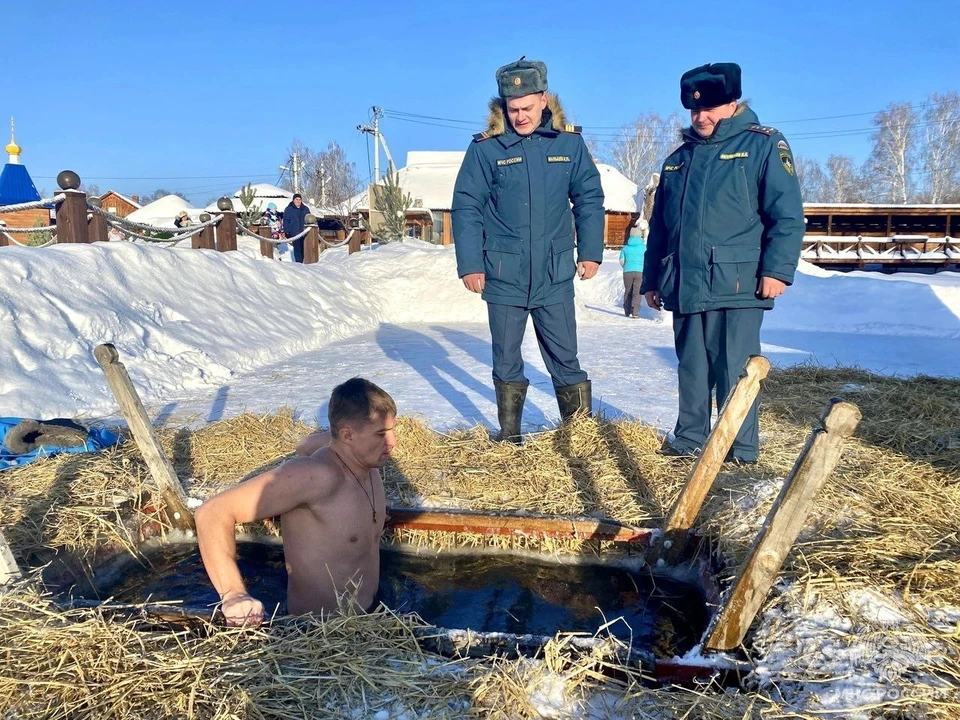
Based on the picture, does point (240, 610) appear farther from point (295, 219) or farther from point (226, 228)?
point (295, 219)

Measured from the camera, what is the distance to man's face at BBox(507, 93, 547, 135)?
3627 mm

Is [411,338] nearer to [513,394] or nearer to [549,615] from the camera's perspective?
[513,394]

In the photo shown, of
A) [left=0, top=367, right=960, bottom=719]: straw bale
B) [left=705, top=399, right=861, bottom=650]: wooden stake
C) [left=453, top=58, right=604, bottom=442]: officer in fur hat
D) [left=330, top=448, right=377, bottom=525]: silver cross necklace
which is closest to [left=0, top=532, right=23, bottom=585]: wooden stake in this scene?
[left=0, top=367, right=960, bottom=719]: straw bale

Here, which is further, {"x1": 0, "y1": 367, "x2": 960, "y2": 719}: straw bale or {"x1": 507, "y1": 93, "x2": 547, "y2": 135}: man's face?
{"x1": 507, "y1": 93, "x2": 547, "y2": 135}: man's face

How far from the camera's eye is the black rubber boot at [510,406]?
394 cm

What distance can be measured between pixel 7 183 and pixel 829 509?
14470 millimetres

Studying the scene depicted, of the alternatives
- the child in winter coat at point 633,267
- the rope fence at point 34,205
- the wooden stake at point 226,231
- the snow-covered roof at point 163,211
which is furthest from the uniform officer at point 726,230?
the snow-covered roof at point 163,211

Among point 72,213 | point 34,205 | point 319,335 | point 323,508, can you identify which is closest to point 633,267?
point 319,335

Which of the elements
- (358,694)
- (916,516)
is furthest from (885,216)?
(358,694)

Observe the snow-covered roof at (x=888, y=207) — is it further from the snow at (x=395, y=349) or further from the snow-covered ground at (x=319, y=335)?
the snow at (x=395, y=349)

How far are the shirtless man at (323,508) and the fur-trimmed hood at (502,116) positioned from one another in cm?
215

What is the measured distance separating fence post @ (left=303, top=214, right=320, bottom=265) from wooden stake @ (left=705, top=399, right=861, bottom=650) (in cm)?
1206

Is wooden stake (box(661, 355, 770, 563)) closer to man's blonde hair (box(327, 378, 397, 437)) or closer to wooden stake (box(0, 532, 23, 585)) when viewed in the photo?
man's blonde hair (box(327, 378, 397, 437))

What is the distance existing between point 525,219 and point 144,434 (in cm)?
217
